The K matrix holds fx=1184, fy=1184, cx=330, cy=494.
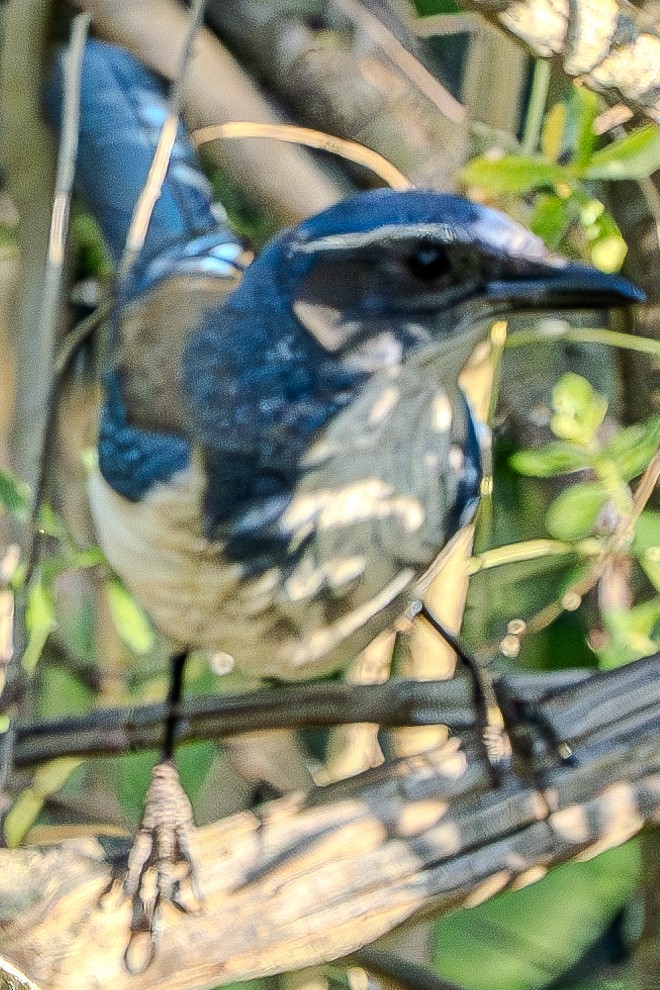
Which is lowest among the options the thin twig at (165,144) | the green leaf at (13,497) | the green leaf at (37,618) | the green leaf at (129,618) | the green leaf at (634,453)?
the green leaf at (129,618)

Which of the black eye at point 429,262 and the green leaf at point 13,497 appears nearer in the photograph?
the black eye at point 429,262

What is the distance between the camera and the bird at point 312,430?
50.0 inches

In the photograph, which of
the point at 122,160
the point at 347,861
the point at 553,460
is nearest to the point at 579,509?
the point at 553,460

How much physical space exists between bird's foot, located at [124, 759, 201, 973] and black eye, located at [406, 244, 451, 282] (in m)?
0.67

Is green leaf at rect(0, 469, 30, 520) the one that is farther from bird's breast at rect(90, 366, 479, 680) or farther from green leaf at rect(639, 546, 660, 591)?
green leaf at rect(639, 546, 660, 591)

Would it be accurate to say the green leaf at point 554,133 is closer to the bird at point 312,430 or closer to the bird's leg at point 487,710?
the bird at point 312,430

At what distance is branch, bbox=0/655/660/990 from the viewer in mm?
1121

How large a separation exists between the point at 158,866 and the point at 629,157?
38.2 inches

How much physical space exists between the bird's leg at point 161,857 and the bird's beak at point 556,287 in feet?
2.25

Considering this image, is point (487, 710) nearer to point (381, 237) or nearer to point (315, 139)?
point (381, 237)

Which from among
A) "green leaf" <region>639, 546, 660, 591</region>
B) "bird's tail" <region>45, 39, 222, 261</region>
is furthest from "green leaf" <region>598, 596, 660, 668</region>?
"bird's tail" <region>45, 39, 222, 261</region>

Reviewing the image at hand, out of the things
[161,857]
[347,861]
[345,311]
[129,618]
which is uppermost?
[345,311]

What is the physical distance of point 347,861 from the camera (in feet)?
3.88

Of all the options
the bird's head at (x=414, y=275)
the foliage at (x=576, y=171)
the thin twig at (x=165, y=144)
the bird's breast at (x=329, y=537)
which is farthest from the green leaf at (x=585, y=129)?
the thin twig at (x=165, y=144)
